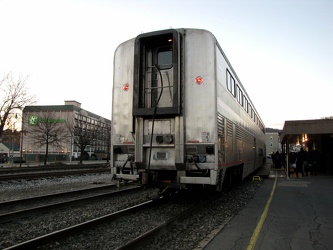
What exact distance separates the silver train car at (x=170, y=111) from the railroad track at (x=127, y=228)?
0.83 metres

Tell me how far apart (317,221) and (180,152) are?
3.35 meters

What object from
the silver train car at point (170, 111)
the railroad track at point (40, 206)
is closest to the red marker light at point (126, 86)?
the silver train car at point (170, 111)

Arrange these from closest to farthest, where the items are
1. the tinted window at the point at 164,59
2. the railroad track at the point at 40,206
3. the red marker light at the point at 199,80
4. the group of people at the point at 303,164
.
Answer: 1. the railroad track at the point at 40,206
2. the red marker light at the point at 199,80
3. the tinted window at the point at 164,59
4. the group of people at the point at 303,164

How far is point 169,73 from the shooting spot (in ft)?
24.4

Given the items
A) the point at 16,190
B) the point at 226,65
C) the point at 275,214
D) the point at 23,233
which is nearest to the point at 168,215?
the point at 275,214

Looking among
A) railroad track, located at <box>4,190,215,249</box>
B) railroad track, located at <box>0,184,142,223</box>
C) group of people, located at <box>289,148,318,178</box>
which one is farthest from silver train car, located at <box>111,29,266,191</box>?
group of people, located at <box>289,148,318,178</box>

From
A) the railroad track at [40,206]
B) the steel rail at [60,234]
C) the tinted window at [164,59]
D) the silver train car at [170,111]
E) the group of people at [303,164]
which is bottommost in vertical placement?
the railroad track at [40,206]

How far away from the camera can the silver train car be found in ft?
22.4

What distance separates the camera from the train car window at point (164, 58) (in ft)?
24.8

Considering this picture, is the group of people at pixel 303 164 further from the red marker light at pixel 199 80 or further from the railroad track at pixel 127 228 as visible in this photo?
the red marker light at pixel 199 80

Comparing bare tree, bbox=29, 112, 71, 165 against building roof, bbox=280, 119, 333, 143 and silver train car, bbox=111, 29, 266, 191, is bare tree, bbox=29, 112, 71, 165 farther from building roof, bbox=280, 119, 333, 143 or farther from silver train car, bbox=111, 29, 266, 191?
silver train car, bbox=111, 29, 266, 191

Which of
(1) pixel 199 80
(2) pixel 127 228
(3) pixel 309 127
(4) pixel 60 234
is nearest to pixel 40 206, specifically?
(4) pixel 60 234

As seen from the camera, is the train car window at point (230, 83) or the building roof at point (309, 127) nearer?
the train car window at point (230, 83)

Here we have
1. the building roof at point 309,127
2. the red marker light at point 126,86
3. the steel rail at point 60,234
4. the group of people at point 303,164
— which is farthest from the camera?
the group of people at point 303,164
